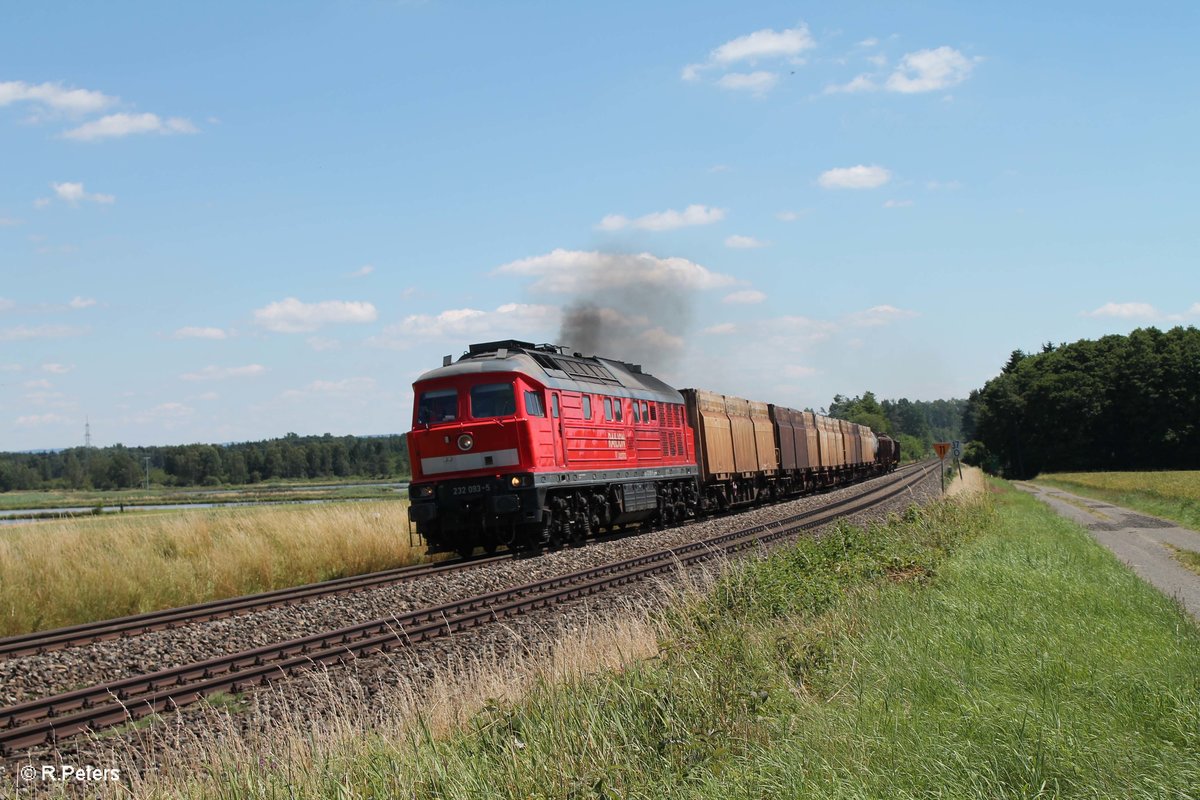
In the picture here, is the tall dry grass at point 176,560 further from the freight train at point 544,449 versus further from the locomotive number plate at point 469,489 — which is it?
the locomotive number plate at point 469,489

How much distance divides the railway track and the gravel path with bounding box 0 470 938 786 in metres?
0.26

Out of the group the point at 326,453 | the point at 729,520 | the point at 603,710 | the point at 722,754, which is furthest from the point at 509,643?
the point at 326,453

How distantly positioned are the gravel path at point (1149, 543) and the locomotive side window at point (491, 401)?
36.4 ft

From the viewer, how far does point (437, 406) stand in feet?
66.5

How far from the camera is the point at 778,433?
40.3 meters

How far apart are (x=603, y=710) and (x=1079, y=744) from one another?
305cm

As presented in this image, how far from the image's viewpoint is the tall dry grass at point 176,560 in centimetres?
1531

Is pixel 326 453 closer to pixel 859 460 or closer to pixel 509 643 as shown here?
pixel 859 460

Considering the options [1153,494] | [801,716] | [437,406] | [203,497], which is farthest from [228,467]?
[801,716]

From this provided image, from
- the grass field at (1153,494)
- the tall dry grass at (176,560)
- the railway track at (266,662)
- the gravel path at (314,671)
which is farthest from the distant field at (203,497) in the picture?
the railway track at (266,662)

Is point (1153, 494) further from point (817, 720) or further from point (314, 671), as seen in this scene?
point (817, 720)

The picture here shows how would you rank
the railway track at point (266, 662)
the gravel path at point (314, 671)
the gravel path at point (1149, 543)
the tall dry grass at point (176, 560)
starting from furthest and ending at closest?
the tall dry grass at point (176, 560)
the gravel path at point (1149, 543)
the railway track at point (266, 662)
the gravel path at point (314, 671)

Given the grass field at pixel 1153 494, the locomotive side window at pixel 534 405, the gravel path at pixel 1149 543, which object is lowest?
the grass field at pixel 1153 494

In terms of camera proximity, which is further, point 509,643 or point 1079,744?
point 509,643
